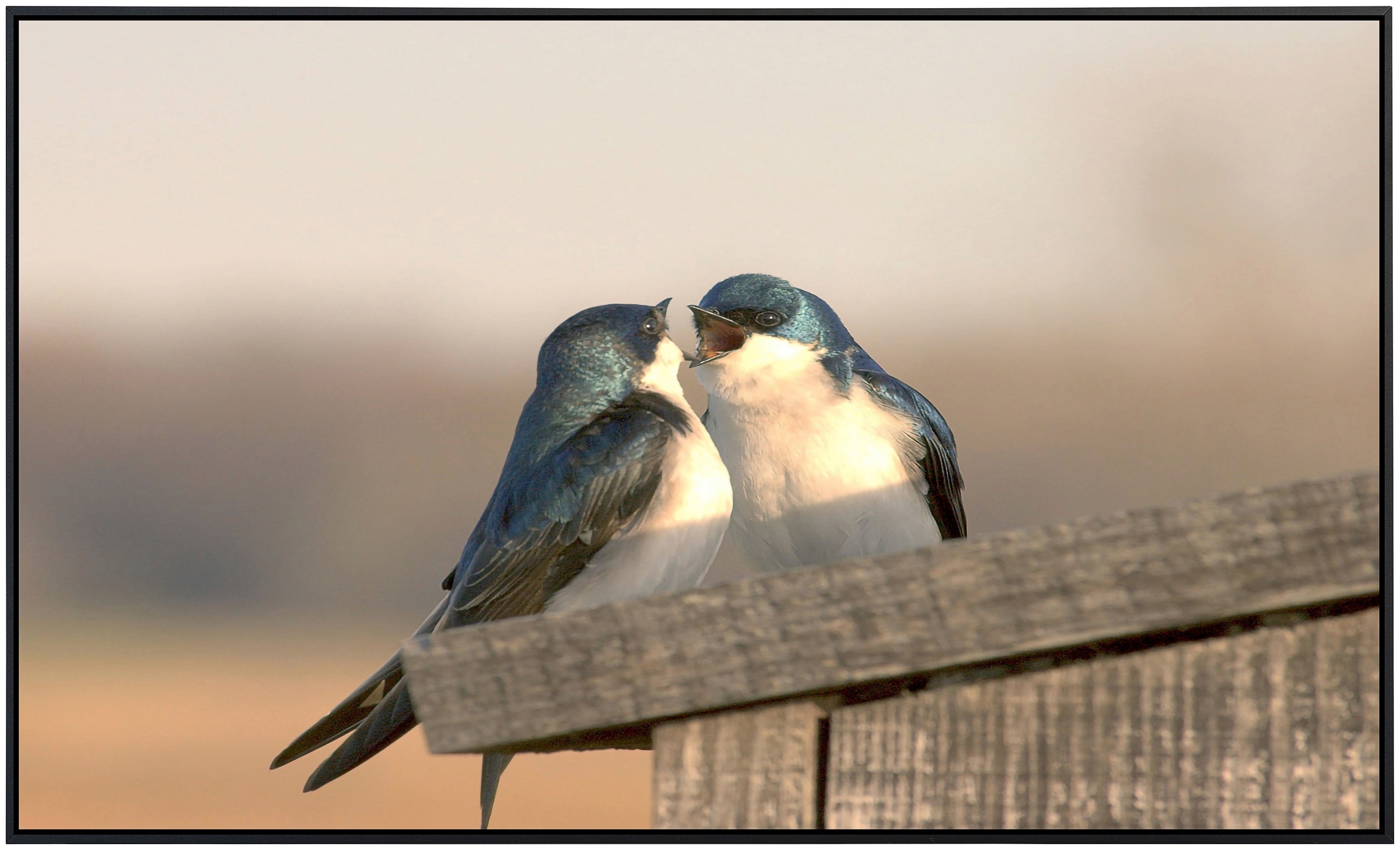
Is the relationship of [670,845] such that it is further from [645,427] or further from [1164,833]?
[645,427]

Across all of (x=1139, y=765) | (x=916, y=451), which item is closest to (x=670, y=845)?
(x=1139, y=765)

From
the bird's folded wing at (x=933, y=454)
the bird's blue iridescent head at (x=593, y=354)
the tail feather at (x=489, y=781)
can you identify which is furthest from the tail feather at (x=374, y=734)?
the bird's folded wing at (x=933, y=454)

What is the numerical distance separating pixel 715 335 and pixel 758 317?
9 cm

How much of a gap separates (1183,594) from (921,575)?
0.26 m

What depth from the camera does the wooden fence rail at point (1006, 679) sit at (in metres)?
1.34

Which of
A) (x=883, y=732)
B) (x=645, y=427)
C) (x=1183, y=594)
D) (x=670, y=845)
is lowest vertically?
(x=670, y=845)

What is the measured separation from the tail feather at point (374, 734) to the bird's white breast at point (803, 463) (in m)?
0.83

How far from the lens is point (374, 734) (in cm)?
183

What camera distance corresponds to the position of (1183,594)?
4.39 feet

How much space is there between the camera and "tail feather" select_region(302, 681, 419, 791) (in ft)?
5.95

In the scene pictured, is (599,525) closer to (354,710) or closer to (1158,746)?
(354,710)

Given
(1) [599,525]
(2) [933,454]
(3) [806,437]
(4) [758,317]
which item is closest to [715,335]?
(4) [758,317]

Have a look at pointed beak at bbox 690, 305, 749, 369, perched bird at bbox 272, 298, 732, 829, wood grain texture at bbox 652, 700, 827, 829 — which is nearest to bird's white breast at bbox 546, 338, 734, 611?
perched bird at bbox 272, 298, 732, 829

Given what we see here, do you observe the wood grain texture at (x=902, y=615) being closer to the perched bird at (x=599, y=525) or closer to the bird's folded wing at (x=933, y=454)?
the perched bird at (x=599, y=525)
